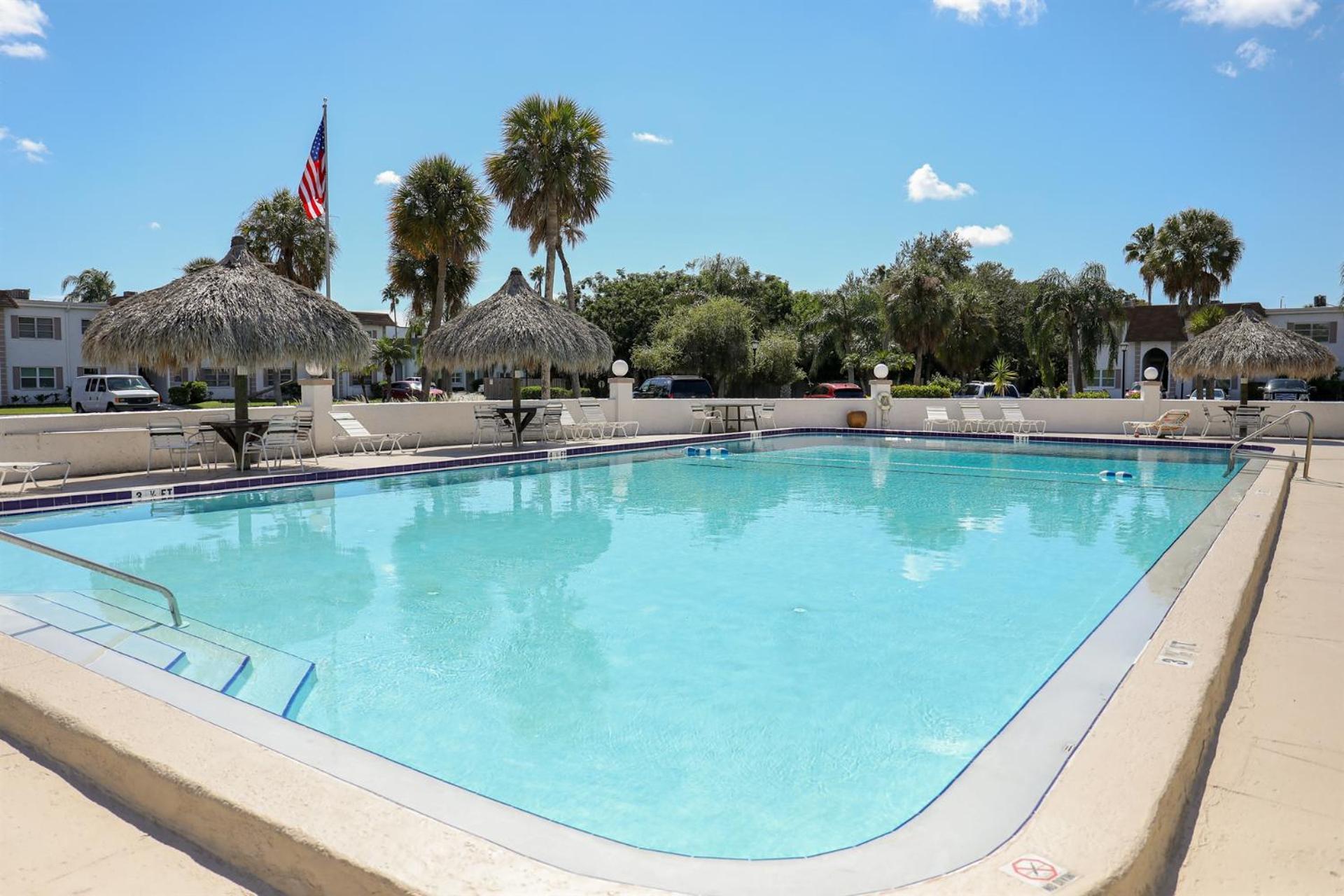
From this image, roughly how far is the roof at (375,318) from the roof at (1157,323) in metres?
47.0

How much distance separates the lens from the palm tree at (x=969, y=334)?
3719cm

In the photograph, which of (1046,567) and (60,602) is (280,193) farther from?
(1046,567)

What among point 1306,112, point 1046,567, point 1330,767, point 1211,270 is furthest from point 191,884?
point 1211,270

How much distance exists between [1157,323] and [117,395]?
47.9m

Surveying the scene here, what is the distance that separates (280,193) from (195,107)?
12138mm

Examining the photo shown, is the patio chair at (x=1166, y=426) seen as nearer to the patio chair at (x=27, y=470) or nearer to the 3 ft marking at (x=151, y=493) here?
the 3 ft marking at (x=151, y=493)

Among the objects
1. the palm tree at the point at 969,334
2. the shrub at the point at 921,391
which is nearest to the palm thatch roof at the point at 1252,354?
the shrub at the point at 921,391

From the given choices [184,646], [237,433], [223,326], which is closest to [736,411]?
[237,433]

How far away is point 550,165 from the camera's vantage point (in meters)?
24.9

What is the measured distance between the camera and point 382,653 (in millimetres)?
5285

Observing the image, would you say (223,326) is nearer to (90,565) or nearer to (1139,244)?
(90,565)

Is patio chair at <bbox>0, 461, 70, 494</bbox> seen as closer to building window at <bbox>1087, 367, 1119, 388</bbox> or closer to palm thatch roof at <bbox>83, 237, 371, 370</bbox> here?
palm thatch roof at <bbox>83, 237, 371, 370</bbox>

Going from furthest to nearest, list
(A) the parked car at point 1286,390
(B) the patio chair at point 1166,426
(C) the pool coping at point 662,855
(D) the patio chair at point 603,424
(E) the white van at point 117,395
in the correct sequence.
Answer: (A) the parked car at point 1286,390 → (E) the white van at point 117,395 → (D) the patio chair at point 603,424 → (B) the patio chair at point 1166,426 → (C) the pool coping at point 662,855

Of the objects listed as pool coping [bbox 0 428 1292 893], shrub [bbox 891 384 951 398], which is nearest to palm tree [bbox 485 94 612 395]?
shrub [bbox 891 384 951 398]
